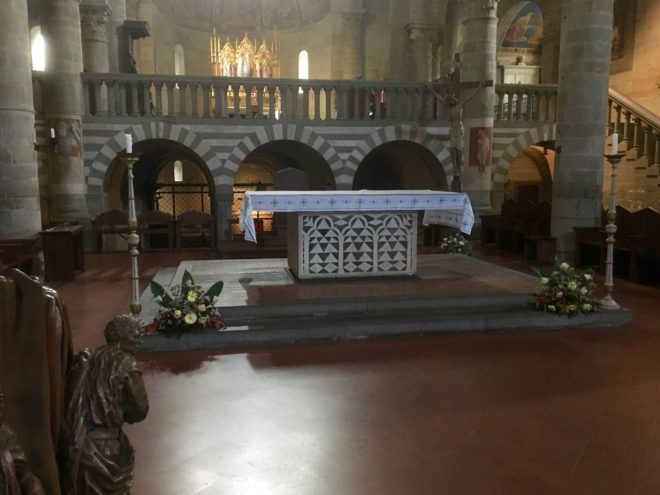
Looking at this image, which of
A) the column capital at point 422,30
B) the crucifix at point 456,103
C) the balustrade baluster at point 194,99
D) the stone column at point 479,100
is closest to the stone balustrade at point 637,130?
the stone column at point 479,100

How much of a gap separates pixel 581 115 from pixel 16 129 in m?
10.4

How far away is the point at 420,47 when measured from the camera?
19984mm

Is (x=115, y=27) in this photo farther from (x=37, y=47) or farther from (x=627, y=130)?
(x=627, y=130)

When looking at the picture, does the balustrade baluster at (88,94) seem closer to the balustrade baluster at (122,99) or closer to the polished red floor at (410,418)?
the balustrade baluster at (122,99)

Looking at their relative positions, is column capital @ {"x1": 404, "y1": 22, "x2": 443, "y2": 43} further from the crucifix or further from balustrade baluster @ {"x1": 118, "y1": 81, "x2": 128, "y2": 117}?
balustrade baluster @ {"x1": 118, "y1": 81, "x2": 128, "y2": 117}

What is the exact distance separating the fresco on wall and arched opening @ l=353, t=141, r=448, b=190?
8.35 m

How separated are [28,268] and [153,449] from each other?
22.8ft

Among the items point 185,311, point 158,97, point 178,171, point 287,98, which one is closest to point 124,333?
point 185,311

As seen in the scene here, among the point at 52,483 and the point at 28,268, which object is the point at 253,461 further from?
the point at 28,268

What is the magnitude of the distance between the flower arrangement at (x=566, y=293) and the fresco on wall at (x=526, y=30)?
59.6ft

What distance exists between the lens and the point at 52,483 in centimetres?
221

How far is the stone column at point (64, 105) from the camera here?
1375cm

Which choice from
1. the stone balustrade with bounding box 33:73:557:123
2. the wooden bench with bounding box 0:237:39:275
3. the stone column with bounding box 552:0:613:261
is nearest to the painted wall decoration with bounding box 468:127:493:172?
the stone balustrade with bounding box 33:73:557:123

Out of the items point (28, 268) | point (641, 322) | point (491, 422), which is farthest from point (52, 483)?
point (28, 268)
